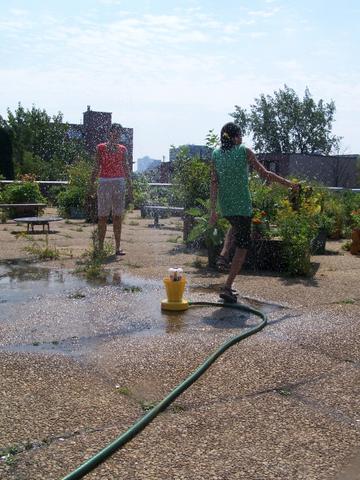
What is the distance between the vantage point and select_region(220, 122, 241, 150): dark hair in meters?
5.65

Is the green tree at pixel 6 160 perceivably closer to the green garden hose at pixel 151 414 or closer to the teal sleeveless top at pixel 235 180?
the teal sleeveless top at pixel 235 180

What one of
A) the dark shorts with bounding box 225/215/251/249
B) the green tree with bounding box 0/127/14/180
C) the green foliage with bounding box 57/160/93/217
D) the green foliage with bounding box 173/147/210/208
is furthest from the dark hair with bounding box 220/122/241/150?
the green tree with bounding box 0/127/14/180

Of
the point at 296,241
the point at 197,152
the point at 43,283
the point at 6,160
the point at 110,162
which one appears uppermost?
the point at 6,160

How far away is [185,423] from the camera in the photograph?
2.90 meters

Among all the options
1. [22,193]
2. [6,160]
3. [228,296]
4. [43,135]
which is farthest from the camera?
[43,135]

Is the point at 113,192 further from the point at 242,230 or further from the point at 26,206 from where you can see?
the point at 26,206

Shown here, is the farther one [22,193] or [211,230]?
[22,193]

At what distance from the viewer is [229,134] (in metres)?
5.66

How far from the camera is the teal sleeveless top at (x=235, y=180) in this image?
223 inches

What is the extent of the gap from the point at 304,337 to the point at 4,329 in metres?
2.04

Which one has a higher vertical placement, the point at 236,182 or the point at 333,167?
the point at 333,167

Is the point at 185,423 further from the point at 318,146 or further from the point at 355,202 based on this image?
the point at 318,146

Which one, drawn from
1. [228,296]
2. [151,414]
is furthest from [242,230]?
[151,414]

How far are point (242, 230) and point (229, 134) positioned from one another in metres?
0.85
